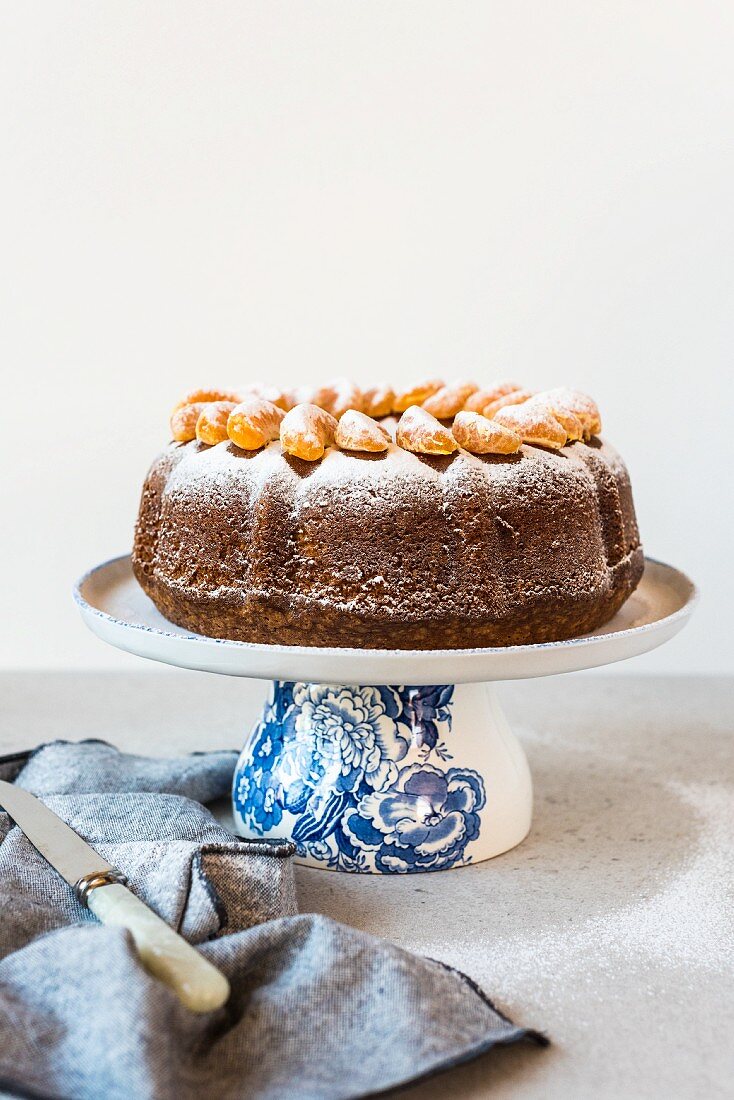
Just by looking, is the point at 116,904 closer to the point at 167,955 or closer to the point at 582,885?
the point at 167,955

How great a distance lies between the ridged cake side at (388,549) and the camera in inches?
41.5

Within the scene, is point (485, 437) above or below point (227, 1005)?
above

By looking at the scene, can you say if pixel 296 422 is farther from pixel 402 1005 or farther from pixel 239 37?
pixel 239 37

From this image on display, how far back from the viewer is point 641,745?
5.13 feet

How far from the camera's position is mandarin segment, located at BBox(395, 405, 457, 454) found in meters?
1.08

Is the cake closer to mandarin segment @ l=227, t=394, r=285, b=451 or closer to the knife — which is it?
mandarin segment @ l=227, t=394, r=285, b=451

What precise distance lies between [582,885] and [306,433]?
19.9 inches

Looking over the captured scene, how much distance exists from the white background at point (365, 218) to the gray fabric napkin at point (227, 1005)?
44.9 inches

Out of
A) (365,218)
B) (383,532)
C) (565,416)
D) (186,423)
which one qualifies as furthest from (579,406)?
(365,218)

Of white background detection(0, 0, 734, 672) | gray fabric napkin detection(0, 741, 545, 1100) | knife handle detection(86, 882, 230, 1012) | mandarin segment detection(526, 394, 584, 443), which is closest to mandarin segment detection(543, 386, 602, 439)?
mandarin segment detection(526, 394, 584, 443)

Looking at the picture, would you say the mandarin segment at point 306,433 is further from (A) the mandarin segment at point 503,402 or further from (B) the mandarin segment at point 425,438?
(A) the mandarin segment at point 503,402

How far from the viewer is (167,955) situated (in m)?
0.81

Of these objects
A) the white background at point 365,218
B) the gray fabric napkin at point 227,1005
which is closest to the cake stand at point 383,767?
the gray fabric napkin at point 227,1005

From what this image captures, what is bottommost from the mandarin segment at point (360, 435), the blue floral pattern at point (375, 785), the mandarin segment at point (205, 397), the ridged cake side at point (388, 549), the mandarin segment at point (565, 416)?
the blue floral pattern at point (375, 785)
